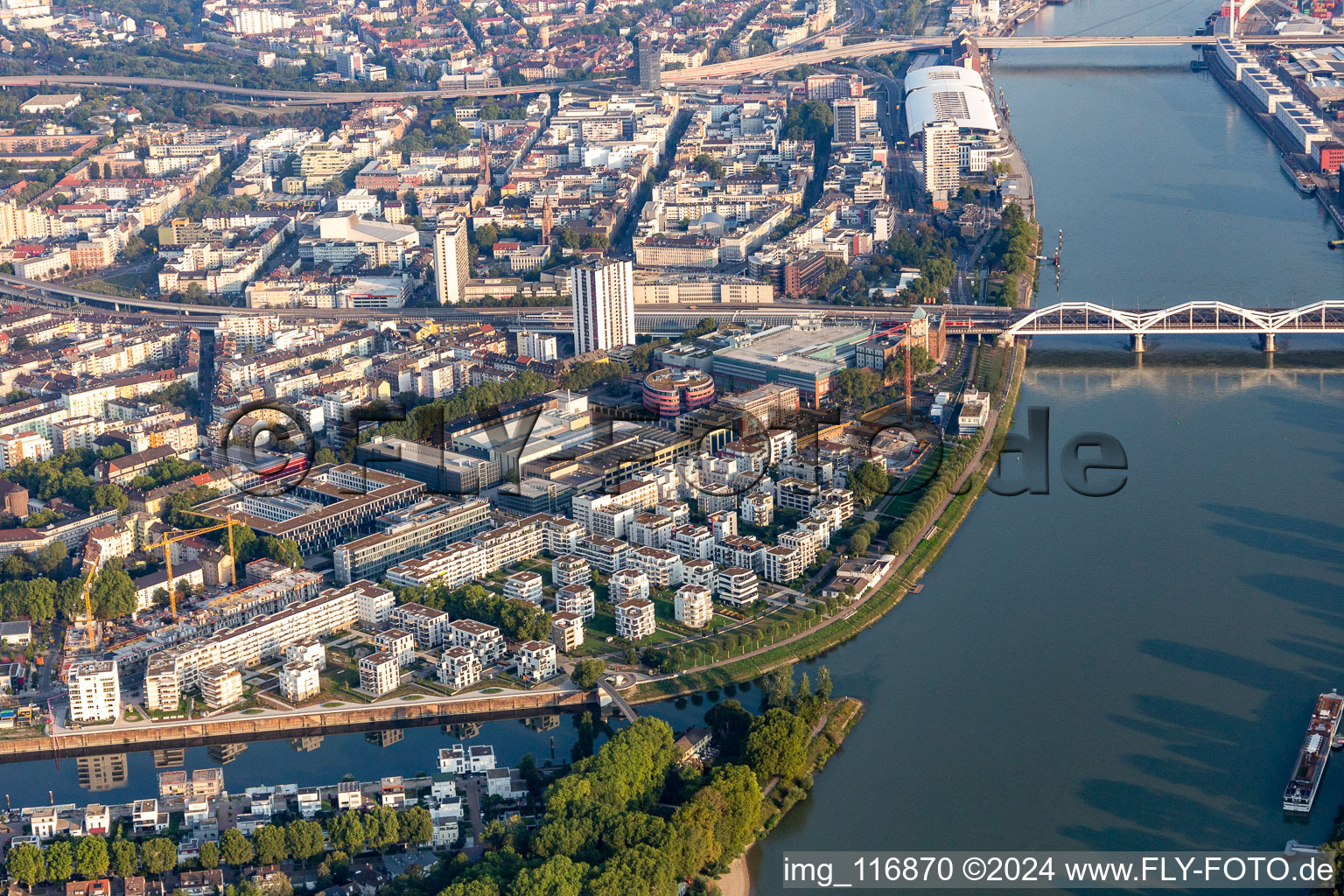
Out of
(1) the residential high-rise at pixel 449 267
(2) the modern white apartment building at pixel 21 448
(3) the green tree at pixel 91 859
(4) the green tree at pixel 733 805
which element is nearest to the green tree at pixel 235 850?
(3) the green tree at pixel 91 859

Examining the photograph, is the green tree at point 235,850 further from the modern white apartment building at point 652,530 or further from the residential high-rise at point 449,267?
the residential high-rise at point 449,267

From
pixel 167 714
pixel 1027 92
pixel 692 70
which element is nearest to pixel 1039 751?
pixel 167 714

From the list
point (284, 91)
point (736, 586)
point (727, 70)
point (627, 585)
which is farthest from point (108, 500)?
point (727, 70)

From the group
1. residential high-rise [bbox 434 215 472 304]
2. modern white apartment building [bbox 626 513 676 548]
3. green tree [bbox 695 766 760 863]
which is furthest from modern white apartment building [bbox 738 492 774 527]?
residential high-rise [bbox 434 215 472 304]

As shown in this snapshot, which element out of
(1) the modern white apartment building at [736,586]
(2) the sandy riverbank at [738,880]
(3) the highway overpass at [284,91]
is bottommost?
(2) the sandy riverbank at [738,880]

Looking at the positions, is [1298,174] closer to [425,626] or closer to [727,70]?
[727,70]
